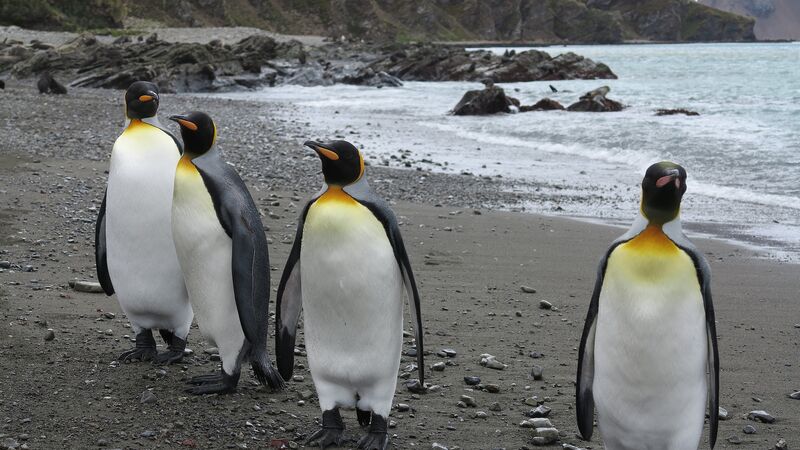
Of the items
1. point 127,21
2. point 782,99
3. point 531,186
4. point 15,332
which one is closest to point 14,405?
point 15,332

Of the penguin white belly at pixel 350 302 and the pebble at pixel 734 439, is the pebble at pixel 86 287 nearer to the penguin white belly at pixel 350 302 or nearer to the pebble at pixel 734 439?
the penguin white belly at pixel 350 302

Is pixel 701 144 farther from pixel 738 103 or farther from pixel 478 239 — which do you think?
pixel 738 103

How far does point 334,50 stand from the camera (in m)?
59.7

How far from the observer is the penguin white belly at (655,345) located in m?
3.15

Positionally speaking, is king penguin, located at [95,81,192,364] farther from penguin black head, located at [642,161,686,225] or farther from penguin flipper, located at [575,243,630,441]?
penguin black head, located at [642,161,686,225]

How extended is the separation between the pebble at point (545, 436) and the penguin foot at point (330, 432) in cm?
76

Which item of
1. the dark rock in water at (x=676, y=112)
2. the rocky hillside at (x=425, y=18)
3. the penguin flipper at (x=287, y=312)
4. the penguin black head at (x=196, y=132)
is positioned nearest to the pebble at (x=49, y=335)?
the penguin black head at (x=196, y=132)

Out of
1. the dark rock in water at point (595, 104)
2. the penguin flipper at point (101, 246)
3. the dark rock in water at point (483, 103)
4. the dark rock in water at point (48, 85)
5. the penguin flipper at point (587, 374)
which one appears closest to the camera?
the penguin flipper at point (587, 374)

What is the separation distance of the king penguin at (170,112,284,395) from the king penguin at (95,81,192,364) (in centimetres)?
30

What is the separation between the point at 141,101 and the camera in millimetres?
4379

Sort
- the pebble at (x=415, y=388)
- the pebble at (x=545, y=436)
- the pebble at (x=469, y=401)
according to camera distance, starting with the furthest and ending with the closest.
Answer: the pebble at (x=415, y=388)
the pebble at (x=469, y=401)
the pebble at (x=545, y=436)

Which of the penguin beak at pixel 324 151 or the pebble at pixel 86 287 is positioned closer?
the penguin beak at pixel 324 151

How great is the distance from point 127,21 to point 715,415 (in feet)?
236

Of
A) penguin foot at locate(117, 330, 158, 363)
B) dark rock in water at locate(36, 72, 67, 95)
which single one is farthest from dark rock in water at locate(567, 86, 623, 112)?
penguin foot at locate(117, 330, 158, 363)
